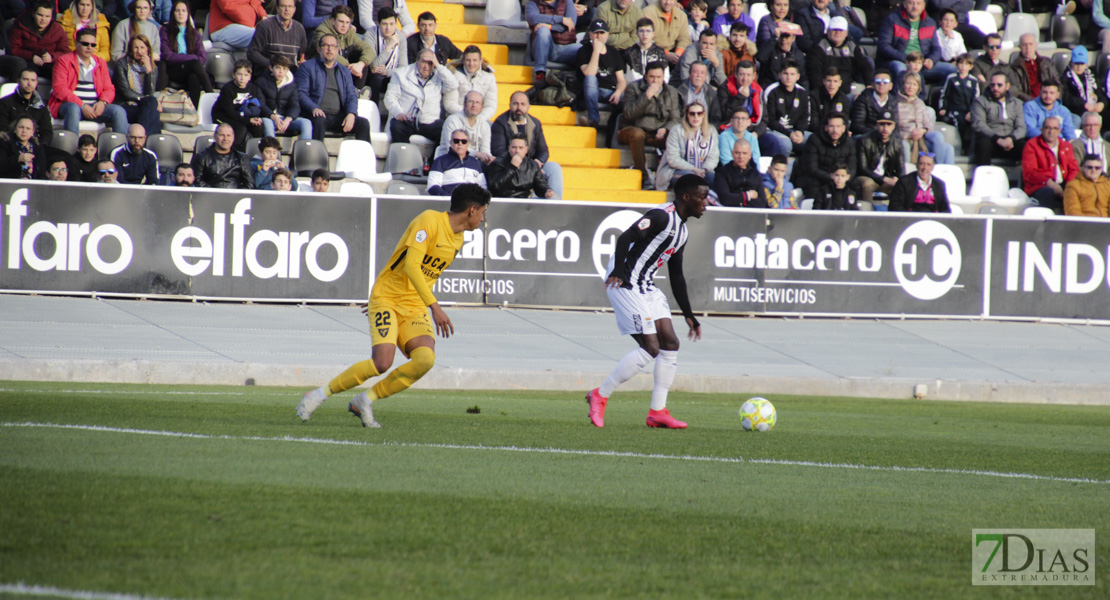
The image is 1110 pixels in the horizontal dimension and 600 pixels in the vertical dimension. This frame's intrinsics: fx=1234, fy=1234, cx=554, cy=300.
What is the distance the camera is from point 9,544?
181 inches

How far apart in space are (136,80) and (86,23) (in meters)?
1.43

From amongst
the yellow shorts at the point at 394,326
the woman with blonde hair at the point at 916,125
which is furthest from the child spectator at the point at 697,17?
the yellow shorts at the point at 394,326

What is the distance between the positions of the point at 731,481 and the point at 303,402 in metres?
3.61

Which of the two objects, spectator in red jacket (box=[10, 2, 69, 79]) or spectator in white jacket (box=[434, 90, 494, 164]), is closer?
spectator in red jacket (box=[10, 2, 69, 79])

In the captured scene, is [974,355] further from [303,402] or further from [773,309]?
[303,402]

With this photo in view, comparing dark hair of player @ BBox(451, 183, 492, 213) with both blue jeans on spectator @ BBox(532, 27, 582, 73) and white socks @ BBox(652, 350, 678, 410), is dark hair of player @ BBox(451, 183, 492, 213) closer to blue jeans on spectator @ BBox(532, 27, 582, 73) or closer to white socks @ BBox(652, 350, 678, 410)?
white socks @ BBox(652, 350, 678, 410)

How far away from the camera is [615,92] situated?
2131cm

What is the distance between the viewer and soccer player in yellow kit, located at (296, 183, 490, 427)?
8984mm

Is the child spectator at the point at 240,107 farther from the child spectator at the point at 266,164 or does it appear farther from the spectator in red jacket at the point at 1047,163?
the spectator in red jacket at the point at 1047,163

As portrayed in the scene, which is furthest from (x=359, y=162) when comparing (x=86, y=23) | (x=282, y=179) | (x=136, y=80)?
(x=86, y=23)

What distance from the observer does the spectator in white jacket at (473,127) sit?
62.7 feet

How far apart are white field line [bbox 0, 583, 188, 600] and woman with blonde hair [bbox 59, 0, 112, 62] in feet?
54.6

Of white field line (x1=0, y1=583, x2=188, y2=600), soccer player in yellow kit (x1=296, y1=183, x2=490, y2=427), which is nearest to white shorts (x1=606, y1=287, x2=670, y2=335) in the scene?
soccer player in yellow kit (x1=296, y1=183, x2=490, y2=427)

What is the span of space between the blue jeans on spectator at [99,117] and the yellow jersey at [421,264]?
10.5m
